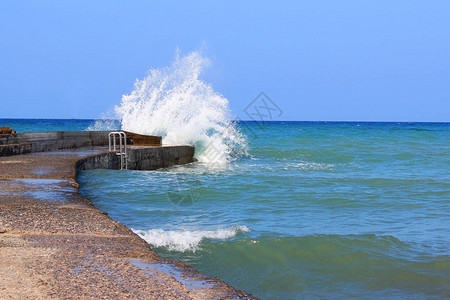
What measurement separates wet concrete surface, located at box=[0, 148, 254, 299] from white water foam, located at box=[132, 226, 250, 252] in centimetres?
62

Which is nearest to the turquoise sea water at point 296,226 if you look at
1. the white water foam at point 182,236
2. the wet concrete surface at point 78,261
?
the white water foam at point 182,236

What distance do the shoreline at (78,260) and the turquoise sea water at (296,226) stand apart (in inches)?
32.1

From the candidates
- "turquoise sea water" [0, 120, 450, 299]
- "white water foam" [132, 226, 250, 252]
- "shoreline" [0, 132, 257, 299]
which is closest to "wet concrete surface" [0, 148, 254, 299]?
"shoreline" [0, 132, 257, 299]

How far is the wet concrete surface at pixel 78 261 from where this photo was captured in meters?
3.08

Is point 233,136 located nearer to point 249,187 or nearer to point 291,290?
point 249,187

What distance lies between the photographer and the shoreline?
3.09 metres

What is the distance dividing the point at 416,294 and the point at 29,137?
1227 cm

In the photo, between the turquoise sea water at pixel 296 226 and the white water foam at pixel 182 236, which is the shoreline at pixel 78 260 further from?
the turquoise sea water at pixel 296 226

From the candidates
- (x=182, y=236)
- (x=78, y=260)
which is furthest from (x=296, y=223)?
(x=78, y=260)

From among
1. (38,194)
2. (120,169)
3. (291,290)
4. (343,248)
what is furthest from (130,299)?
(120,169)

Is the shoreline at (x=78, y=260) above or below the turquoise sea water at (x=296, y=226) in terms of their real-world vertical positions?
above

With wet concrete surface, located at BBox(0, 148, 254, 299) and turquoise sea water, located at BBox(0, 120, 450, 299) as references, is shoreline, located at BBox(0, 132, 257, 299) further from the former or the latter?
turquoise sea water, located at BBox(0, 120, 450, 299)

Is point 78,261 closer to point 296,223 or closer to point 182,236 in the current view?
point 182,236

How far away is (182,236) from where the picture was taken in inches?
226
